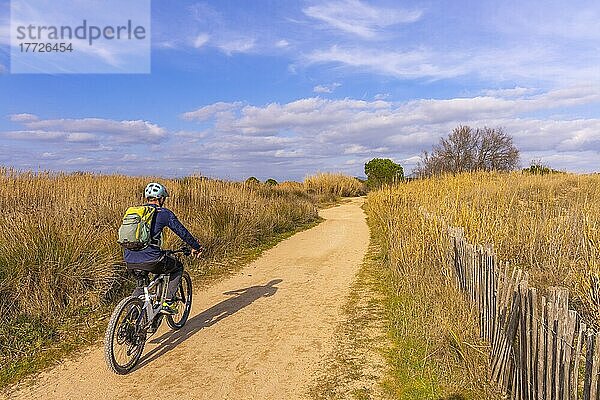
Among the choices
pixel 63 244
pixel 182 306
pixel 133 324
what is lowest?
pixel 182 306

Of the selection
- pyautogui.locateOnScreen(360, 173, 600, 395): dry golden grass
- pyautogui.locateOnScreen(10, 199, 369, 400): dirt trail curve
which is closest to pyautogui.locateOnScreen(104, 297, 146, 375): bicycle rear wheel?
pyautogui.locateOnScreen(10, 199, 369, 400): dirt trail curve

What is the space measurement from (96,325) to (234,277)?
338 centimetres

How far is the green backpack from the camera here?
454 cm

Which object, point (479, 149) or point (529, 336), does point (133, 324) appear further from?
point (479, 149)

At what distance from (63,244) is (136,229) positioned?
266 cm

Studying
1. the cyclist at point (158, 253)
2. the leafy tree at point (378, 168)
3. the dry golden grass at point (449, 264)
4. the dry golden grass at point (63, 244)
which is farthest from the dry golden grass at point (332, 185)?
the cyclist at point (158, 253)

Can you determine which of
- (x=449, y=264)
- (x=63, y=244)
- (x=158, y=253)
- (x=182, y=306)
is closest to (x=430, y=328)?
(x=449, y=264)

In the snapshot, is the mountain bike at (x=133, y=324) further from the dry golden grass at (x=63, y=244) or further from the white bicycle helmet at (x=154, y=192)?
the dry golden grass at (x=63, y=244)

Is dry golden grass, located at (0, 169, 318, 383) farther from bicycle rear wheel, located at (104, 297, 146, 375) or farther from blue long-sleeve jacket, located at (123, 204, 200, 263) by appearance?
blue long-sleeve jacket, located at (123, 204, 200, 263)

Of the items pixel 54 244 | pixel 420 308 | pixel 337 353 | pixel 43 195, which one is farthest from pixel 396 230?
pixel 43 195

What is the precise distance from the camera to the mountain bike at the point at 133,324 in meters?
4.28

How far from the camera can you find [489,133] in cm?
2886

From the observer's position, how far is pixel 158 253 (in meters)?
4.79

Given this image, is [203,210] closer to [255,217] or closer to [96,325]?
[255,217]
